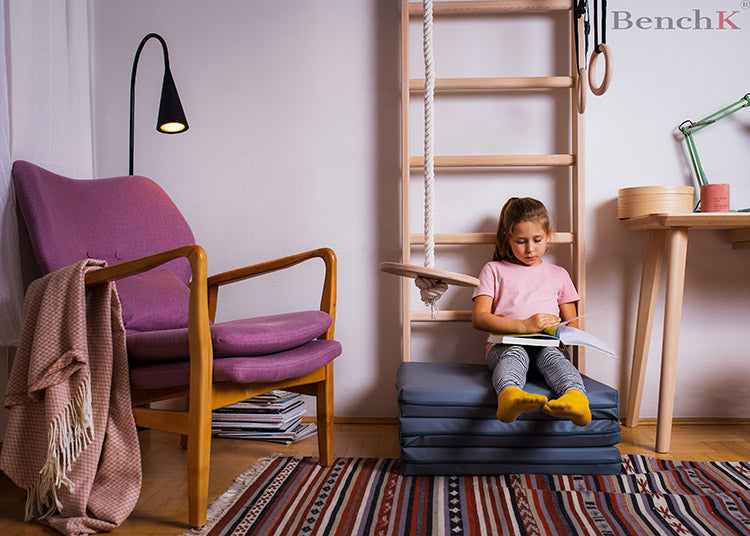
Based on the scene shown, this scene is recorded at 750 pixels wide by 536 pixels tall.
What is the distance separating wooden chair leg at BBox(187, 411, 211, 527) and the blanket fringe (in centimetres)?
23

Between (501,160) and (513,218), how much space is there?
0.24 metres

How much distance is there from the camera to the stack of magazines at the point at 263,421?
199cm

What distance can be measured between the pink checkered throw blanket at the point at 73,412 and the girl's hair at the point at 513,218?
1.24m

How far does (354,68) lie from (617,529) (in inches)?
68.2

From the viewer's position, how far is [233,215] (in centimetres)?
230

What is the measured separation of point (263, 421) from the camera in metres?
2.00

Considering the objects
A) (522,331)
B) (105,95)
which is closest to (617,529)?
(522,331)

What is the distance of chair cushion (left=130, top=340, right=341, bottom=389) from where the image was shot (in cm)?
133

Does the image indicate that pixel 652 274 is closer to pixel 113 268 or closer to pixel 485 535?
pixel 485 535

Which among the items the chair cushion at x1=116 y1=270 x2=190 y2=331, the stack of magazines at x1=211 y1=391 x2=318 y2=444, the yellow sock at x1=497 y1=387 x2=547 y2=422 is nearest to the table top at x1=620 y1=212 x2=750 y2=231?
the yellow sock at x1=497 y1=387 x2=547 y2=422

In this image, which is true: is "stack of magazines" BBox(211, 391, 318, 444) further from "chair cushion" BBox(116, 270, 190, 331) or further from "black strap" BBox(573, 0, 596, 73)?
"black strap" BBox(573, 0, 596, 73)

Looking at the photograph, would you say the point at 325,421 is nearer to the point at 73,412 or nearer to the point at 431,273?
the point at 431,273

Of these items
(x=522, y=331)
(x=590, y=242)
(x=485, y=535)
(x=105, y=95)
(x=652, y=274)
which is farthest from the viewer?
(x=105, y=95)

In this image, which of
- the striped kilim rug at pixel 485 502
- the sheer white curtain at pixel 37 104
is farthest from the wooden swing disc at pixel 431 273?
the sheer white curtain at pixel 37 104
